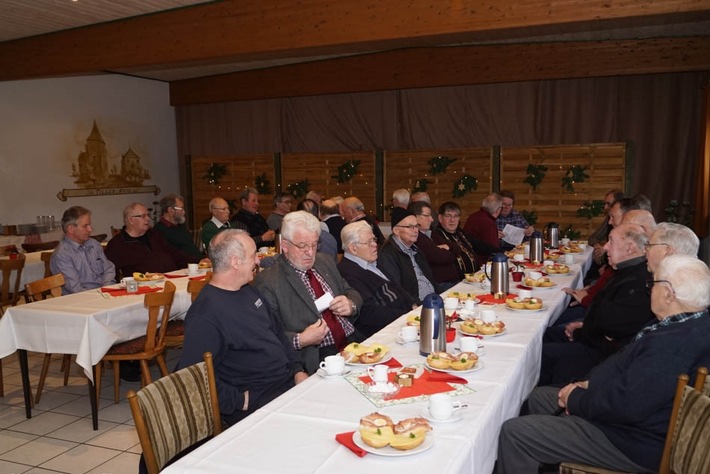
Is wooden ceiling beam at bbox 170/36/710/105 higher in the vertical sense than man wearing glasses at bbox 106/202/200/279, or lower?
higher

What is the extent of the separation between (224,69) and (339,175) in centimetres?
268

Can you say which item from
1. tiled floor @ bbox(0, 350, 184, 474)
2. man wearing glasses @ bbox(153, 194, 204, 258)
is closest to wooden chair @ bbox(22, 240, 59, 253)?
man wearing glasses @ bbox(153, 194, 204, 258)

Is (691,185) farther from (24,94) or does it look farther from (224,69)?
(24,94)

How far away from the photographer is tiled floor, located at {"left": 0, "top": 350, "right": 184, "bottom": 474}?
3.62 metres

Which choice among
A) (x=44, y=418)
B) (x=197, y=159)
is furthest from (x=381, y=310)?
(x=197, y=159)

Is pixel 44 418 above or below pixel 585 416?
below

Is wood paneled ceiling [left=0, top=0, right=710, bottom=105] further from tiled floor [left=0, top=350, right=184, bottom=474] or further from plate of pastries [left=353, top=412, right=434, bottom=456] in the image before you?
plate of pastries [left=353, top=412, right=434, bottom=456]

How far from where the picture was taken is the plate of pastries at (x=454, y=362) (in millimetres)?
2561

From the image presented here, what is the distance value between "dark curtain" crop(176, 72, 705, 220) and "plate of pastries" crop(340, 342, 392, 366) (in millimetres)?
7142

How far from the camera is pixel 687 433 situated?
2.04 m

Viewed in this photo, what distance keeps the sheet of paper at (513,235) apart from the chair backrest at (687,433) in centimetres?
558

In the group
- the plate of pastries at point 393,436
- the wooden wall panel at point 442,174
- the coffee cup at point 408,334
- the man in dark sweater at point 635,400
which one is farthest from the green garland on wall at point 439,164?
the plate of pastries at point 393,436

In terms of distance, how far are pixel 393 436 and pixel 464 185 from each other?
8.01m

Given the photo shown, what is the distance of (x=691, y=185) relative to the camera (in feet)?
28.0
